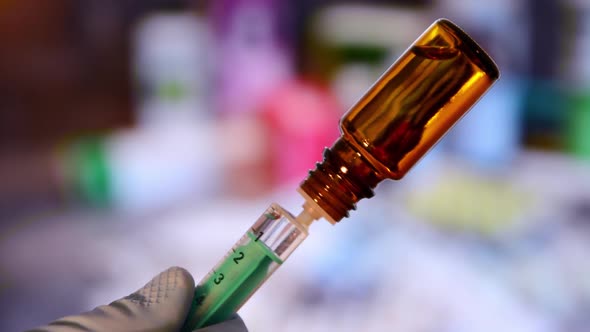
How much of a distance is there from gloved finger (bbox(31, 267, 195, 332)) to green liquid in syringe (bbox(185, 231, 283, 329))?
0.02 meters

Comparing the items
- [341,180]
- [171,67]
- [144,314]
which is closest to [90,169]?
[171,67]

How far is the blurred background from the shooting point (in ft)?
5.54

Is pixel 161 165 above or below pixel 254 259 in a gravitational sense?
below

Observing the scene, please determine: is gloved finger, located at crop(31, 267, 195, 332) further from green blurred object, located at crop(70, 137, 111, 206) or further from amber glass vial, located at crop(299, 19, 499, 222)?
green blurred object, located at crop(70, 137, 111, 206)

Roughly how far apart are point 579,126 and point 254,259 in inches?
60.0

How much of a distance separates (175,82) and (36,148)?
478mm

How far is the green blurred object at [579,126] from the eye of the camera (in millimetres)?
1826

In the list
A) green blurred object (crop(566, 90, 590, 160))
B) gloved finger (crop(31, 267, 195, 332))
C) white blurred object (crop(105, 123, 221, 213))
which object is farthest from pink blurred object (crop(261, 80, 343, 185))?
gloved finger (crop(31, 267, 195, 332))

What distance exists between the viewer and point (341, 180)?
52cm

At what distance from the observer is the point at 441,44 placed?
0.50 metres

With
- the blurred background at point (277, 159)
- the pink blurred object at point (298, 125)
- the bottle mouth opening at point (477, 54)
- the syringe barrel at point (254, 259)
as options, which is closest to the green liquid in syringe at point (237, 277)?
the syringe barrel at point (254, 259)

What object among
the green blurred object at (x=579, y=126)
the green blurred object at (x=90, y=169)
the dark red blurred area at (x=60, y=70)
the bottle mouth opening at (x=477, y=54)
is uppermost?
the bottle mouth opening at (x=477, y=54)

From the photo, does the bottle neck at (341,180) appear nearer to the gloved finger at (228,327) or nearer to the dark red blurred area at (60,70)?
the gloved finger at (228,327)

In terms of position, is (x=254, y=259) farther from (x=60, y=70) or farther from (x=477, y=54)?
(x=60, y=70)
